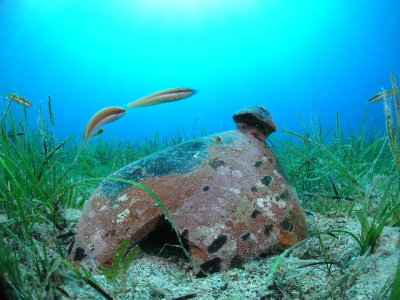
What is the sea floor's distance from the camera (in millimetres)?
1333

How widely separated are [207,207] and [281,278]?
702mm

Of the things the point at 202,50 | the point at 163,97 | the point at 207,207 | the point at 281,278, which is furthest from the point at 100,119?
the point at 202,50

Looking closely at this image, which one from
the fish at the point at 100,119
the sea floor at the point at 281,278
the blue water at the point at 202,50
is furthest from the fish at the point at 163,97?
the blue water at the point at 202,50

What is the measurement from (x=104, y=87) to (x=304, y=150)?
117934 millimetres

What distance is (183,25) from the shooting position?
81750 mm

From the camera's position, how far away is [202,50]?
87.9m

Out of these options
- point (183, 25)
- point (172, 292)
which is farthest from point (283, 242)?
point (183, 25)

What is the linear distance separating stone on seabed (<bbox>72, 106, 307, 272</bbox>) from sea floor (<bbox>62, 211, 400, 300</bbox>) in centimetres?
14

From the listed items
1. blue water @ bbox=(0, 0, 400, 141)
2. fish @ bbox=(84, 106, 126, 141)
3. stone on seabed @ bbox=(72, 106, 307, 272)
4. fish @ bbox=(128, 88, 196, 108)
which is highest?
blue water @ bbox=(0, 0, 400, 141)

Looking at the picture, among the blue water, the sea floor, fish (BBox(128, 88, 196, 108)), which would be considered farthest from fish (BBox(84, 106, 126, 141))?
the blue water

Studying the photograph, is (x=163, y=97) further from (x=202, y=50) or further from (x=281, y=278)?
(x=202, y=50)

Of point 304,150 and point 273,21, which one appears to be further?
point 273,21

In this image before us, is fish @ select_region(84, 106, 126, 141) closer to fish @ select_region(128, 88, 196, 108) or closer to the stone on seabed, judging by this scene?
fish @ select_region(128, 88, 196, 108)

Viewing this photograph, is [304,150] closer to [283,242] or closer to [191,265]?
[283,242]
